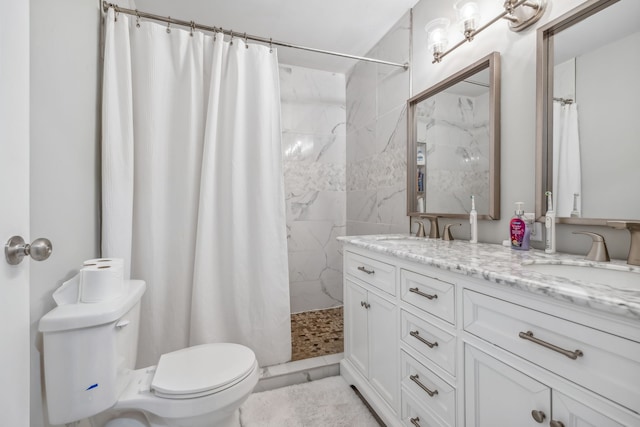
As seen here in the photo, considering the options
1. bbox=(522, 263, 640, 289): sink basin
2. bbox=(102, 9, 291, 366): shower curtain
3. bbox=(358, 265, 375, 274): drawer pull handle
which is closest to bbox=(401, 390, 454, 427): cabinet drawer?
bbox=(358, 265, 375, 274): drawer pull handle

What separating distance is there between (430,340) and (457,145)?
1133 mm

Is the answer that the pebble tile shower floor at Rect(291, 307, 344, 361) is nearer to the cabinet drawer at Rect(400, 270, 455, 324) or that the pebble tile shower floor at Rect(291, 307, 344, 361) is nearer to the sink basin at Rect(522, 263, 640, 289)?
the cabinet drawer at Rect(400, 270, 455, 324)

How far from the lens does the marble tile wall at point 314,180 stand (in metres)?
2.80

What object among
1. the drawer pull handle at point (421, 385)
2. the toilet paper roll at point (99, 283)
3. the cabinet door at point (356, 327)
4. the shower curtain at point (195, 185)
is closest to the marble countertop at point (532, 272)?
the cabinet door at point (356, 327)

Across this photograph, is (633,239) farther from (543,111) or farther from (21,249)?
(21,249)

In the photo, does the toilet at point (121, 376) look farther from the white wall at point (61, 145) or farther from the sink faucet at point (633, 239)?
the sink faucet at point (633, 239)

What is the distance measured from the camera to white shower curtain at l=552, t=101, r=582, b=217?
112 cm

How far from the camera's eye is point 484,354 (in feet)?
2.84

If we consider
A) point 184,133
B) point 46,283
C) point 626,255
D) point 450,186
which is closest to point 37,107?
point 46,283

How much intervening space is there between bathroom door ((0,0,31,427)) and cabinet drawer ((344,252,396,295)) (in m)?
1.23

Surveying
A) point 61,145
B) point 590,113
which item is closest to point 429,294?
point 590,113

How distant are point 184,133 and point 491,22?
1.71 metres

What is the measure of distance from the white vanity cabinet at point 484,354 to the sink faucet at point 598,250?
1.51 ft

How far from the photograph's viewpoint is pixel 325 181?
2.91m
